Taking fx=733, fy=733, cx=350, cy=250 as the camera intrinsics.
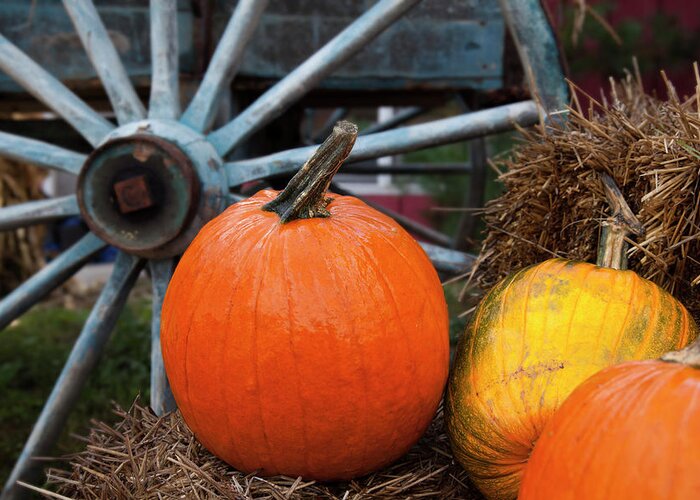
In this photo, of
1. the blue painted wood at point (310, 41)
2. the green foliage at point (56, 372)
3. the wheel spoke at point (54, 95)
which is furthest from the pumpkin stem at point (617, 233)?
the green foliage at point (56, 372)

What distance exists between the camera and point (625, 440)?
1.01 meters

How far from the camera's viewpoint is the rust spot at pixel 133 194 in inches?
72.7

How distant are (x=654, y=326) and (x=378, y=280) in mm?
508

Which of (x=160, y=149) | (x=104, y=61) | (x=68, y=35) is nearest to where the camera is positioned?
(x=160, y=149)

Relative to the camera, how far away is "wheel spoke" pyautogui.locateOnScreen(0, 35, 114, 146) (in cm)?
206

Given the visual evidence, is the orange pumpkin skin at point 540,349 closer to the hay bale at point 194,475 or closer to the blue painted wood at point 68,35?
the hay bale at point 194,475

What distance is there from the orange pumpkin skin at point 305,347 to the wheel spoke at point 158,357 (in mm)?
442

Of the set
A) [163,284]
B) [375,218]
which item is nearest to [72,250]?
[163,284]

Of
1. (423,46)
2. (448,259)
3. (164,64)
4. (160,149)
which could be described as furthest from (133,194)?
(423,46)

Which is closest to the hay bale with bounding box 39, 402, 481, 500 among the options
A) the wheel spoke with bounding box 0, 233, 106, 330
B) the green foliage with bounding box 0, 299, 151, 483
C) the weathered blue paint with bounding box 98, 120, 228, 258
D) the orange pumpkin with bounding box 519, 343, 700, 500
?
the orange pumpkin with bounding box 519, 343, 700, 500

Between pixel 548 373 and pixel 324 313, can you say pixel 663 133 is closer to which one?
pixel 548 373

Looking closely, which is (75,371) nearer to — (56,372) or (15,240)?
(56,372)

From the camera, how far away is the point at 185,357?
1.44m

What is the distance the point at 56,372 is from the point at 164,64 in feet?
6.73
